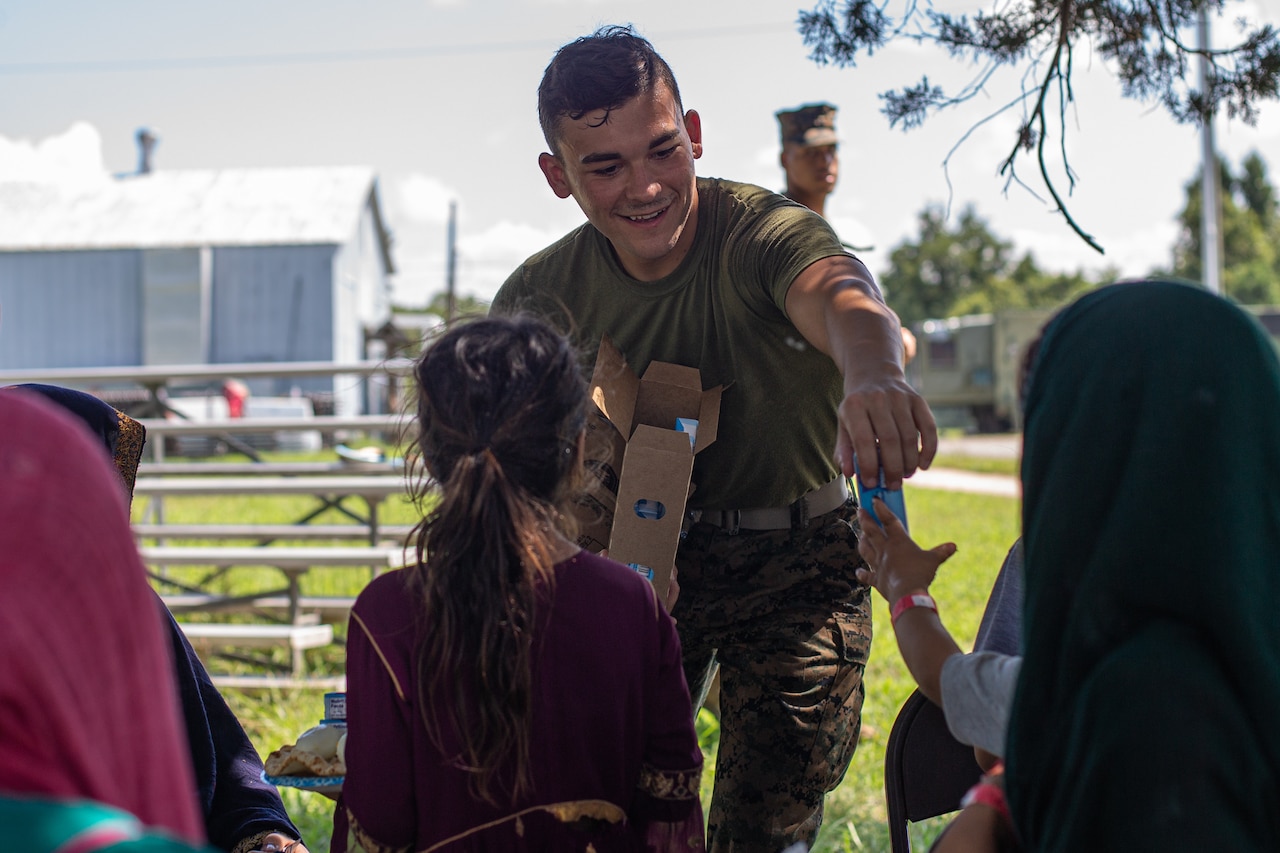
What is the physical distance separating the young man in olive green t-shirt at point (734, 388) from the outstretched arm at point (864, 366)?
0.08m

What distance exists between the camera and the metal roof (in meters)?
29.6

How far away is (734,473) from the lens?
2672 mm

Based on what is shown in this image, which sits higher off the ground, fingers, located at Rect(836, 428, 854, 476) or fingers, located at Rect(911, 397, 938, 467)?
fingers, located at Rect(911, 397, 938, 467)

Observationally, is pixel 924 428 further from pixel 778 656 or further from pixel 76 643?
pixel 76 643

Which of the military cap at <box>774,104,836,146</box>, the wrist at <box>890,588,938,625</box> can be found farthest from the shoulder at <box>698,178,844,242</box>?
the military cap at <box>774,104,836,146</box>

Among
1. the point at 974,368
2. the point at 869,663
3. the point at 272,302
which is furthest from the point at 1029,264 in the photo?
the point at 869,663

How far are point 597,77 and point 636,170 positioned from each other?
21 cm

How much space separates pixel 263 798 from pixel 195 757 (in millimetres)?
151

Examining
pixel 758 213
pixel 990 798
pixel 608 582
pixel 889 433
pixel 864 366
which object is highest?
pixel 758 213

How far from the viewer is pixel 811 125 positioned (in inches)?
202

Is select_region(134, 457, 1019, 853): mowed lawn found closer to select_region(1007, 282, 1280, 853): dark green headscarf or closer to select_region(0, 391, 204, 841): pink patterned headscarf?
select_region(0, 391, 204, 841): pink patterned headscarf

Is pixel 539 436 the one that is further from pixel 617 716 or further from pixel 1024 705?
pixel 1024 705

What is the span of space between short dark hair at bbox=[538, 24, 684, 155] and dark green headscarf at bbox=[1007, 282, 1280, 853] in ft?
4.45

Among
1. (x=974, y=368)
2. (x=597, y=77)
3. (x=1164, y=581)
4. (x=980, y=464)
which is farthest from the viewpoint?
(x=974, y=368)
